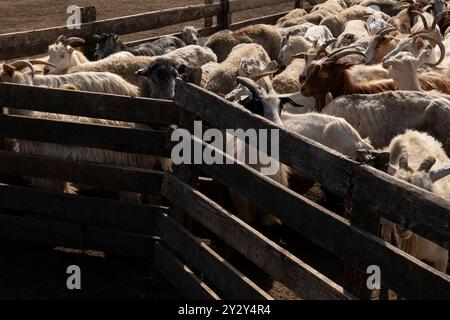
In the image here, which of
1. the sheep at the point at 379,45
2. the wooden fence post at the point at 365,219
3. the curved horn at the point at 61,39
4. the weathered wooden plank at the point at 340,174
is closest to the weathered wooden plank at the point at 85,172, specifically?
the weathered wooden plank at the point at 340,174

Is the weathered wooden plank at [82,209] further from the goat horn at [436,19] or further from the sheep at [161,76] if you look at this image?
the goat horn at [436,19]

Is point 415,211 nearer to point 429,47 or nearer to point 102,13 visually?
point 429,47

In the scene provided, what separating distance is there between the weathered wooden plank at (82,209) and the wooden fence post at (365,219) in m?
2.42

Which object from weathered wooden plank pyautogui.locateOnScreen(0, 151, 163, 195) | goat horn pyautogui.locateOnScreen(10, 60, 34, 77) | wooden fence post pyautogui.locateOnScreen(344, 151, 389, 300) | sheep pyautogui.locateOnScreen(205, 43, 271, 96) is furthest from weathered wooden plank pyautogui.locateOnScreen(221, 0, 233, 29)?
wooden fence post pyautogui.locateOnScreen(344, 151, 389, 300)

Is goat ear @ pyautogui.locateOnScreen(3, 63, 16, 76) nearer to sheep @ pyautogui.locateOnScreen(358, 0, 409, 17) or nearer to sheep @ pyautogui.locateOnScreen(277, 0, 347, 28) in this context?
sheep @ pyautogui.locateOnScreen(277, 0, 347, 28)

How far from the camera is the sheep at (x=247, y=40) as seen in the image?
12070 mm

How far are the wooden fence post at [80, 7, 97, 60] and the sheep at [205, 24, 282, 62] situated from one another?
2053 mm

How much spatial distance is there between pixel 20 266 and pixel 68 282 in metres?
0.54

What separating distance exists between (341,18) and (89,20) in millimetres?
5722

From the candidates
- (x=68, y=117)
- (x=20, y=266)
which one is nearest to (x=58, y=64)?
(x=68, y=117)

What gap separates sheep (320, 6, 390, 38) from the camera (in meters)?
14.3

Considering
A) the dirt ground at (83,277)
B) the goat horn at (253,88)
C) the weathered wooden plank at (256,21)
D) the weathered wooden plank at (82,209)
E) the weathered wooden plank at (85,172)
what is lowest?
the dirt ground at (83,277)

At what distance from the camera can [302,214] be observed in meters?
4.21

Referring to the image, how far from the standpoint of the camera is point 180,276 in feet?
18.0
